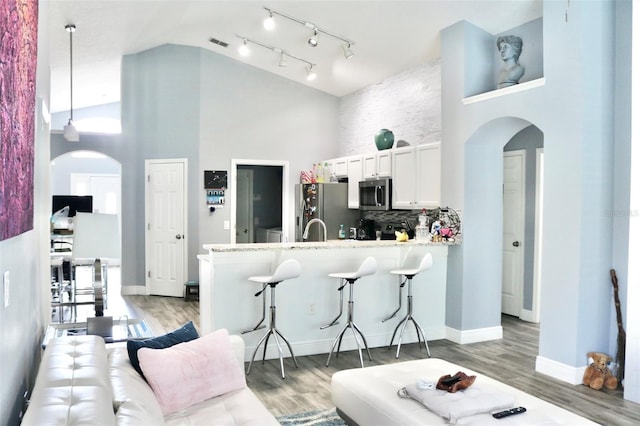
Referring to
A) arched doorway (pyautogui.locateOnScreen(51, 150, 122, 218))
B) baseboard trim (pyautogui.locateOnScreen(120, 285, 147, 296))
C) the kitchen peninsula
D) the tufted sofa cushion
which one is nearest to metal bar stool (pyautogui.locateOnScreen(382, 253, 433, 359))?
the kitchen peninsula

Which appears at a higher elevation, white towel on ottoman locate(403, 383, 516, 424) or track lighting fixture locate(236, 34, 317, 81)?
track lighting fixture locate(236, 34, 317, 81)

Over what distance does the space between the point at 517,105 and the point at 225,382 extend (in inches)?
141

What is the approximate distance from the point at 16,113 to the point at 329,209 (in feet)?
19.1

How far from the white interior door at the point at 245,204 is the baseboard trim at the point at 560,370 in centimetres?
620

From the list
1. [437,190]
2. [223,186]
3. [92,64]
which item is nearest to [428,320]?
[437,190]

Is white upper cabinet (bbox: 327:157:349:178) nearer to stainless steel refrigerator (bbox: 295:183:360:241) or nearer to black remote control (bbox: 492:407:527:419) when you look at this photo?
stainless steel refrigerator (bbox: 295:183:360:241)

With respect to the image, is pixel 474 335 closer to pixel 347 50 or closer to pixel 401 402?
pixel 401 402

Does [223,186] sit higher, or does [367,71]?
[367,71]

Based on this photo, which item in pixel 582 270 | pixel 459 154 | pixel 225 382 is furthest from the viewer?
pixel 459 154

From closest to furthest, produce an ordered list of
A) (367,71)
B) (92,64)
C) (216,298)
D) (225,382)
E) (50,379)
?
(50,379)
(225,382)
(216,298)
(367,71)
(92,64)

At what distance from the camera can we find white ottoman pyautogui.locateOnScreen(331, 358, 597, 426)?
97.0 inches

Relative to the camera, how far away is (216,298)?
4.52 m

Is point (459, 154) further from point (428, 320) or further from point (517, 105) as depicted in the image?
point (428, 320)

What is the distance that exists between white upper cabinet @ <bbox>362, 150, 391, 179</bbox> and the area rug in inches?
141
